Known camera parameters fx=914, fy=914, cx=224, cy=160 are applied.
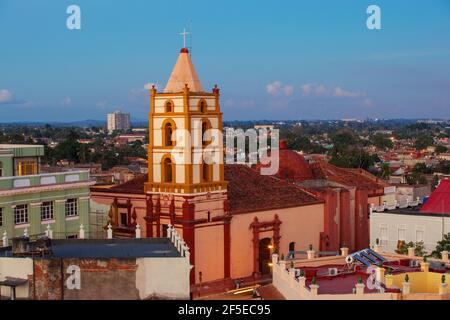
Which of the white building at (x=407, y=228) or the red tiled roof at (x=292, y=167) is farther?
the red tiled roof at (x=292, y=167)

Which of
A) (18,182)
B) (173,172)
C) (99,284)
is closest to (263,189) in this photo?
(173,172)

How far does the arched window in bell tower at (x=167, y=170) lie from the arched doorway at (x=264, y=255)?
17.9 feet

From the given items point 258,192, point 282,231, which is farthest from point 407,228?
point 258,192

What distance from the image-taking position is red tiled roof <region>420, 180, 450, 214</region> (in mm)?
38406

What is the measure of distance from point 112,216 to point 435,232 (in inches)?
550

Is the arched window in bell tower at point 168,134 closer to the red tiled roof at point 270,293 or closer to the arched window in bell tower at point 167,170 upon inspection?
the arched window in bell tower at point 167,170

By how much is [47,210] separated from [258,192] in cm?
1129

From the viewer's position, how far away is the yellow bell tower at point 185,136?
122 ft

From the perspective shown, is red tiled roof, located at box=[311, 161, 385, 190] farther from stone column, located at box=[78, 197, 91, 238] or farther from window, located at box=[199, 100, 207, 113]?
stone column, located at box=[78, 197, 91, 238]

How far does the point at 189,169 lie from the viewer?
121ft

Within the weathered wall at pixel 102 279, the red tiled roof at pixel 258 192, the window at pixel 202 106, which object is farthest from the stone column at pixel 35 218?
the weathered wall at pixel 102 279

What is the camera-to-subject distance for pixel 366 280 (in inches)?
1058

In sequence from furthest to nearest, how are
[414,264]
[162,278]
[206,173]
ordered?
[206,173], [414,264], [162,278]

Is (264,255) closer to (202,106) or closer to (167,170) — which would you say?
(167,170)
